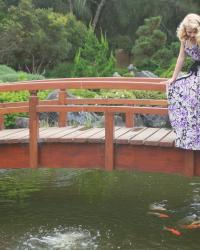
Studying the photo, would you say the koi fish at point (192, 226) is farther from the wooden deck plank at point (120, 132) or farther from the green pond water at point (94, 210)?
the wooden deck plank at point (120, 132)

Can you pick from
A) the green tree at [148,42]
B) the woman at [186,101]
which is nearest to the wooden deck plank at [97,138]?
the woman at [186,101]

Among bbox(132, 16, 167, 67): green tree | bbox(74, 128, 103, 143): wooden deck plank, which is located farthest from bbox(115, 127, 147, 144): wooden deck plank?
bbox(132, 16, 167, 67): green tree

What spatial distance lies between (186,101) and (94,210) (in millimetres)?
3612

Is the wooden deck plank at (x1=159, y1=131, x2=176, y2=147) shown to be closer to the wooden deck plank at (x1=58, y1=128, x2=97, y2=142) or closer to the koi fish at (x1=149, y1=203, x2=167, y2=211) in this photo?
the wooden deck plank at (x1=58, y1=128, x2=97, y2=142)

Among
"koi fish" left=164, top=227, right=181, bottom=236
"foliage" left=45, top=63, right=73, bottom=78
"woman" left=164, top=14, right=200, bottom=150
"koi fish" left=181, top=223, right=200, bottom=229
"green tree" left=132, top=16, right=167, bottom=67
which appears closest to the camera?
"woman" left=164, top=14, right=200, bottom=150

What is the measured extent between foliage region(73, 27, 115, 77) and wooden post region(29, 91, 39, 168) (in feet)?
41.9

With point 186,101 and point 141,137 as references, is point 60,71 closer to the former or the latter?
point 141,137

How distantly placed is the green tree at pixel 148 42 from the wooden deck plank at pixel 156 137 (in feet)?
57.8

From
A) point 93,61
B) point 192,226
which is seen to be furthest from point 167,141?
point 93,61

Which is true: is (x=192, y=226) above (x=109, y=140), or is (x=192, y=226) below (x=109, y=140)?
below

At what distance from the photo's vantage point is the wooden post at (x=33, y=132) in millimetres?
7406

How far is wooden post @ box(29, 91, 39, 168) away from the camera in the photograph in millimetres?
7406

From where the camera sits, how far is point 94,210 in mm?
9570

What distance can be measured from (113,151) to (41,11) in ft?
53.5
